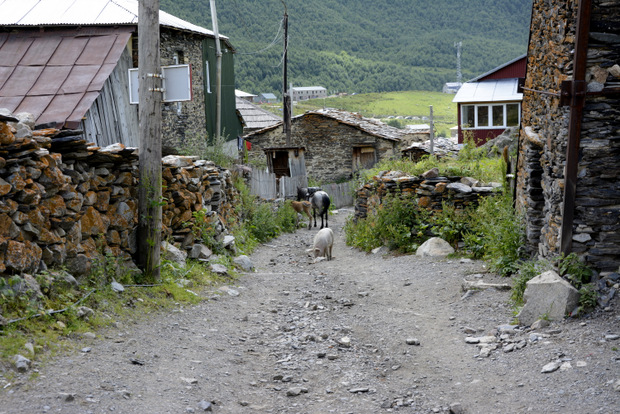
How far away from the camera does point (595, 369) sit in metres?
4.65

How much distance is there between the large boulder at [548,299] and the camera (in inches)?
229

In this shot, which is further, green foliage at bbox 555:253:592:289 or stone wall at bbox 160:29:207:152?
stone wall at bbox 160:29:207:152

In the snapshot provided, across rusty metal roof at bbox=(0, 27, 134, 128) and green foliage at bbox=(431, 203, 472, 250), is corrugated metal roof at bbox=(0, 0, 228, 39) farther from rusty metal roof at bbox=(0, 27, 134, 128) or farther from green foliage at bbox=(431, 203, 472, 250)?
green foliage at bbox=(431, 203, 472, 250)

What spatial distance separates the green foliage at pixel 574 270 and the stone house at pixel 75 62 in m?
7.26

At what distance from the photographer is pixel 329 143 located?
33.9m

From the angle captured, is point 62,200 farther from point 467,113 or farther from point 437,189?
point 467,113

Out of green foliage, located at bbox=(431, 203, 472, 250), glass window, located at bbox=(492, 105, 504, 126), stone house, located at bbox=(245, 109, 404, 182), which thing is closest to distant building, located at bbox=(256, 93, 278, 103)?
stone house, located at bbox=(245, 109, 404, 182)

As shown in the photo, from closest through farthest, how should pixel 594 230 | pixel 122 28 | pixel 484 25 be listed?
pixel 594 230 → pixel 122 28 → pixel 484 25

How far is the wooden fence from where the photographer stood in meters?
20.4

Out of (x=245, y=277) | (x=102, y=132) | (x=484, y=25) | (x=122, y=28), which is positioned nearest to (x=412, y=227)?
(x=245, y=277)

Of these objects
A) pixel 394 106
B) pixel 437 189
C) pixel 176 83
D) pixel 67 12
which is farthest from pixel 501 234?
pixel 394 106

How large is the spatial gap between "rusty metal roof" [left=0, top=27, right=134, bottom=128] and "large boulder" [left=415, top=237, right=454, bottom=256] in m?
7.06

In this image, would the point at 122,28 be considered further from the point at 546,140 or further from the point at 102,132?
the point at 546,140

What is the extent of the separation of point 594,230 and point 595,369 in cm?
187
